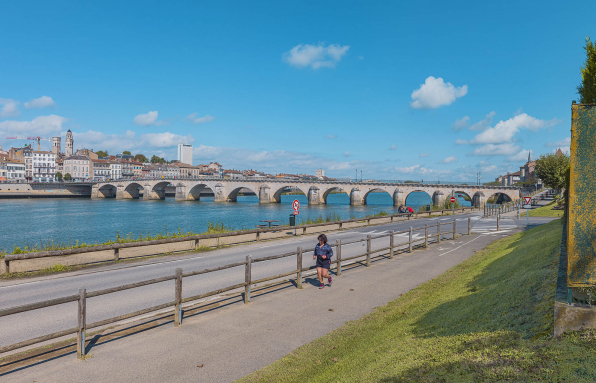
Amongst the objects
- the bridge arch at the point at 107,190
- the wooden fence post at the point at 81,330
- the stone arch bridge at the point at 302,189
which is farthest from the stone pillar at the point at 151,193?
the wooden fence post at the point at 81,330

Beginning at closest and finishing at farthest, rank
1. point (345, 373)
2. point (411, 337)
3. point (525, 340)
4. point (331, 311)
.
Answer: point (525, 340), point (345, 373), point (411, 337), point (331, 311)

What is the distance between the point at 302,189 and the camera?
106m

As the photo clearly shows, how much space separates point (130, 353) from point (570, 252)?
6788 mm

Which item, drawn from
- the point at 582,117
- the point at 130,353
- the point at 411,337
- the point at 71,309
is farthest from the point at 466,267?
the point at 71,309

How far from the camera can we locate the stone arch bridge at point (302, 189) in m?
91.1

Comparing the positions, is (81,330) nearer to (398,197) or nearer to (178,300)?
(178,300)

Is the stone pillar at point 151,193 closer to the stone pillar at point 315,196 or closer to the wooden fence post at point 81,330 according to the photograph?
the stone pillar at point 315,196

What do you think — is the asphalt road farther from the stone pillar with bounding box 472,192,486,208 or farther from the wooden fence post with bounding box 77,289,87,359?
the stone pillar with bounding box 472,192,486,208

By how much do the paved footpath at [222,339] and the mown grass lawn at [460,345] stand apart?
539 millimetres

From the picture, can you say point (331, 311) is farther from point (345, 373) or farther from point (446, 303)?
point (345, 373)

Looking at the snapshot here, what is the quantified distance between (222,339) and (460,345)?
431cm

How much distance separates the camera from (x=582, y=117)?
3.91 m

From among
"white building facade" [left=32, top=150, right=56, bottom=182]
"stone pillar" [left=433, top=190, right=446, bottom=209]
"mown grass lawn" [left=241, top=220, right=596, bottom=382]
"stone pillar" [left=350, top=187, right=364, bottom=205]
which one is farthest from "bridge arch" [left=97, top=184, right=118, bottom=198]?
"mown grass lawn" [left=241, top=220, right=596, bottom=382]

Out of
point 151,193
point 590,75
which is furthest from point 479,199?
point 151,193
